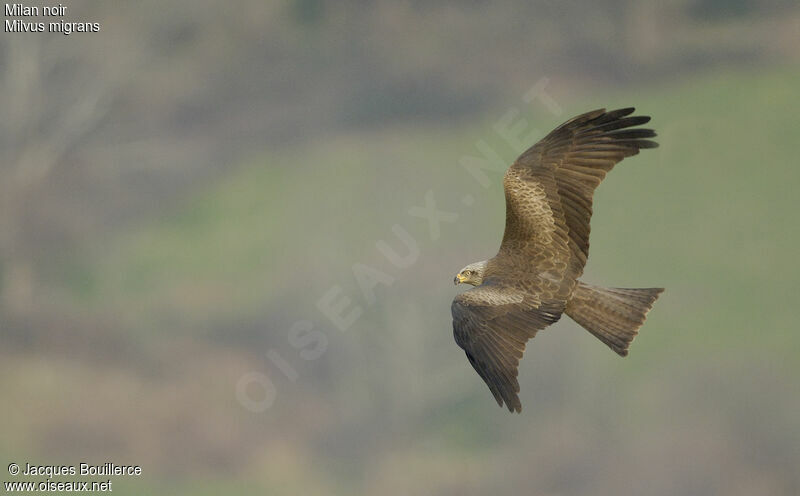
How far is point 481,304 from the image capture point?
56.0 feet

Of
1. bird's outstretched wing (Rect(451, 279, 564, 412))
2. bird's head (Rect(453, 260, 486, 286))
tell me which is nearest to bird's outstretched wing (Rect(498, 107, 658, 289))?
bird's head (Rect(453, 260, 486, 286))

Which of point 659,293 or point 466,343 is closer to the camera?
point 466,343

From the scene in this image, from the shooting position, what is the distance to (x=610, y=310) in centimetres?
1817

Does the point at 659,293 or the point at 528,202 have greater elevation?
the point at 528,202

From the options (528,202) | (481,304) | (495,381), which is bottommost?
(495,381)

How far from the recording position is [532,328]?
16.8 meters

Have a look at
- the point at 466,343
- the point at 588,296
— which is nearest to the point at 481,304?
the point at 466,343

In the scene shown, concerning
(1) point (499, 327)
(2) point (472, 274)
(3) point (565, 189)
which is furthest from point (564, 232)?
(1) point (499, 327)

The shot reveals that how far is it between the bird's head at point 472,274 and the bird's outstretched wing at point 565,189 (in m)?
0.44

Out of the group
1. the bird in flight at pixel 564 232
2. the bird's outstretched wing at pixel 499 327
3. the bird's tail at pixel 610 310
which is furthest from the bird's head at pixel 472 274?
the bird's tail at pixel 610 310

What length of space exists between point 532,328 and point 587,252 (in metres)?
1.97

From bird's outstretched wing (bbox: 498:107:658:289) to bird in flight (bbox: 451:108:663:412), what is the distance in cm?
2

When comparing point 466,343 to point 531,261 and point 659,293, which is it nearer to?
point 531,261

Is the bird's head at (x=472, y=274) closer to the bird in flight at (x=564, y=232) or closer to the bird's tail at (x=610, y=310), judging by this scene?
the bird in flight at (x=564, y=232)
